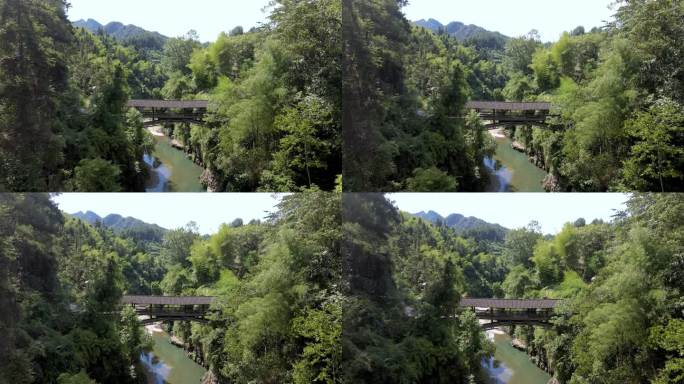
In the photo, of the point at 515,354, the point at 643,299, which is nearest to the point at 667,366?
the point at 643,299

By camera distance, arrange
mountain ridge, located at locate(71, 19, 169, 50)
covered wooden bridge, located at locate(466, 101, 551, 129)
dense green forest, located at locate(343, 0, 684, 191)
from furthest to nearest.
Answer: mountain ridge, located at locate(71, 19, 169, 50) → covered wooden bridge, located at locate(466, 101, 551, 129) → dense green forest, located at locate(343, 0, 684, 191)

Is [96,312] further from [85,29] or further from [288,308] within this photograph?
[85,29]

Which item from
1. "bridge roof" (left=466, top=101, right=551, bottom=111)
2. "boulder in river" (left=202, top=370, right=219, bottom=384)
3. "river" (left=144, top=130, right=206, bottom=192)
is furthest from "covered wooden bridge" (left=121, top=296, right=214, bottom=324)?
"bridge roof" (left=466, top=101, right=551, bottom=111)

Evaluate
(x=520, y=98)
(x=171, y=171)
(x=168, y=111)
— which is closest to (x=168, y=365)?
(x=171, y=171)

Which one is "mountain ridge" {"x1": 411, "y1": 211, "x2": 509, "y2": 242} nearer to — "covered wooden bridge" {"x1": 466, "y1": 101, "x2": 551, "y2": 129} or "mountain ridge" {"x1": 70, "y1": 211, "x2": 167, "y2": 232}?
"covered wooden bridge" {"x1": 466, "y1": 101, "x2": 551, "y2": 129}

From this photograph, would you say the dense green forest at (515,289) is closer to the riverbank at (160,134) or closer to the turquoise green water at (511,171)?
the turquoise green water at (511,171)

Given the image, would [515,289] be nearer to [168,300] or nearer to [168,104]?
[168,300]

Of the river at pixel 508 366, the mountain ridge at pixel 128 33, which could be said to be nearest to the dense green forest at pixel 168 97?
the mountain ridge at pixel 128 33
